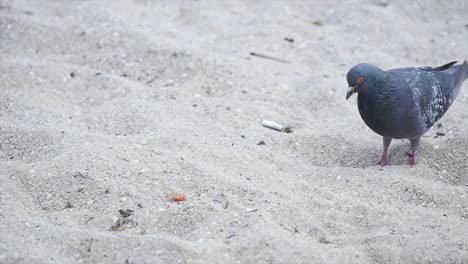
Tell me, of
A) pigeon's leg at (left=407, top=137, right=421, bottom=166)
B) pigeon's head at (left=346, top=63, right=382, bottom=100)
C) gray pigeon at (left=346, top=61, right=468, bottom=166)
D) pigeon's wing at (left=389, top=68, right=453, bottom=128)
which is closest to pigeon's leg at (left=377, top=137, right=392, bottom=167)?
gray pigeon at (left=346, top=61, right=468, bottom=166)

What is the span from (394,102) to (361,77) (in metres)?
0.28

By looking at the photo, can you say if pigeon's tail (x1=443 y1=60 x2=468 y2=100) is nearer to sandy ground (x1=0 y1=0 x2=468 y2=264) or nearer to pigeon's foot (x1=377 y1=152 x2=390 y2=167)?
sandy ground (x1=0 y1=0 x2=468 y2=264)

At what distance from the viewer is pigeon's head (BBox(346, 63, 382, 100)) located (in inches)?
147

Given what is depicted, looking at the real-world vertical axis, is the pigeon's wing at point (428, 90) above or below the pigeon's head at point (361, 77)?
below

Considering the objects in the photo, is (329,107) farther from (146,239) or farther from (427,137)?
(146,239)

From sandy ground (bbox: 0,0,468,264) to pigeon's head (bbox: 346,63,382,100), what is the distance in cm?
56

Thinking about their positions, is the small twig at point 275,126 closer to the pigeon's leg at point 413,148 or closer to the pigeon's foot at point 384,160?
the pigeon's foot at point 384,160

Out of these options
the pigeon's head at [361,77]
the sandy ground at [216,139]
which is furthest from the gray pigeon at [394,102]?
the sandy ground at [216,139]

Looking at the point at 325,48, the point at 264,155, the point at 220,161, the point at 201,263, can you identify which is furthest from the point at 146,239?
the point at 325,48

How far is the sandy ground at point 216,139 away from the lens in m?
3.07

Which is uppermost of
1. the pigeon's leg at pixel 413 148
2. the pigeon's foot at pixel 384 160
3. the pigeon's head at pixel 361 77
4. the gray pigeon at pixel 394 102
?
the pigeon's head at pixel 361 77

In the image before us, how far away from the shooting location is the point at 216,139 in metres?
4.19

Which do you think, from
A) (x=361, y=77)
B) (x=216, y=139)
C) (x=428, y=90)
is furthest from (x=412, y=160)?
(x=216, y=139)

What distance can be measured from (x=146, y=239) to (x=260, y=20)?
144 inches
